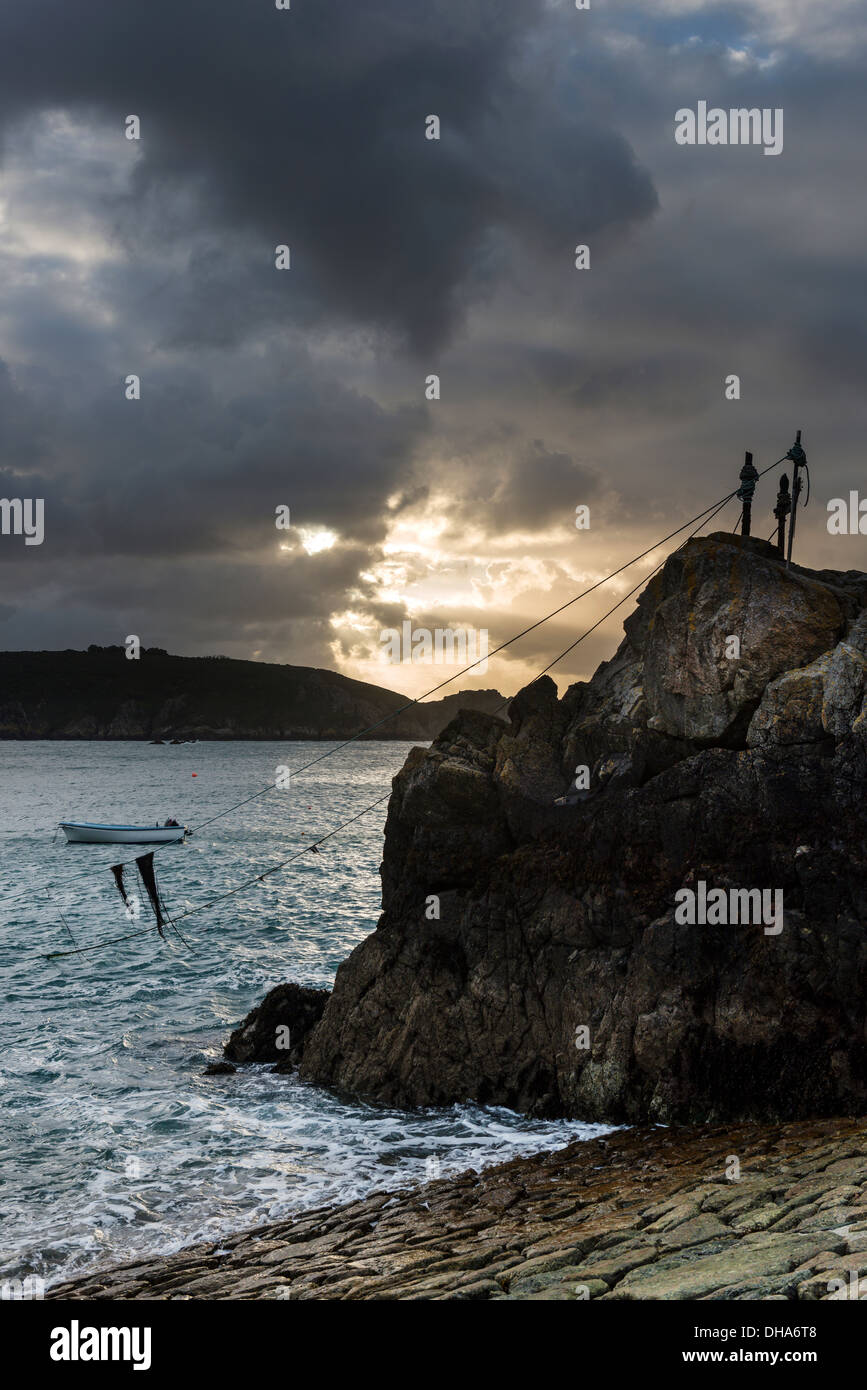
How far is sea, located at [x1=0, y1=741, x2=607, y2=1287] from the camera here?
13094mm

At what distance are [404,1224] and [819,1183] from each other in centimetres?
526

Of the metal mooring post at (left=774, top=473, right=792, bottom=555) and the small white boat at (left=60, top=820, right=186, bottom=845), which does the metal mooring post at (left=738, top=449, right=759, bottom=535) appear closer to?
the metal mooring post at (left=774, top=473, right=792, bottom=555)

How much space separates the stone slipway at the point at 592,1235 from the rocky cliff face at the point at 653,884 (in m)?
1.28

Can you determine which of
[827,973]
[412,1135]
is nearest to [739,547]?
[827,973]

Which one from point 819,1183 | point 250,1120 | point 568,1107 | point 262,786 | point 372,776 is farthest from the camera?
point 372,776

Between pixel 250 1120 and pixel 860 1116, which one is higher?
pixel 860 1116

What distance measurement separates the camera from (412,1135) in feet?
47.8

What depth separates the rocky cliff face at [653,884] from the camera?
1281 centimetres

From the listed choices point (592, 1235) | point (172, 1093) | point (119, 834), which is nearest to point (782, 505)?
point (592, 1235)

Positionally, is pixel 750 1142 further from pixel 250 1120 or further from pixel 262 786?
pixel 262 786

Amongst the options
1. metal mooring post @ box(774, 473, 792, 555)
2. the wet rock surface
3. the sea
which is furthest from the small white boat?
metal mooring post @ box(774, 473, 792, 555)

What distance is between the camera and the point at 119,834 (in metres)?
56.7

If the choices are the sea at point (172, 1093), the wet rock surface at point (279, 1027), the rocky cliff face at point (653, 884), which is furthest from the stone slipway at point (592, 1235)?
the wet rock surface at point (279, 1027)

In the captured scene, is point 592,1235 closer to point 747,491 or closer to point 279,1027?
point 279,1027
